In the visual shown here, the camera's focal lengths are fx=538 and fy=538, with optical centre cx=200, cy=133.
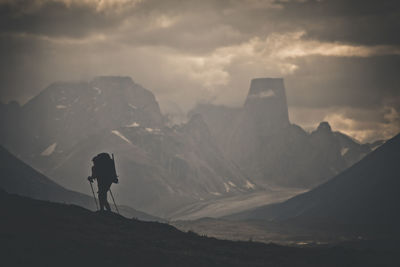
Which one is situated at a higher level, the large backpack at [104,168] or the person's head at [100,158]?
→ the person's head at [100,158]

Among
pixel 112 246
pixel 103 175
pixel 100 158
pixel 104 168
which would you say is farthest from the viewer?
pixel 100 158

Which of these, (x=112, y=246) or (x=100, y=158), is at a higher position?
(x=100, y=158)

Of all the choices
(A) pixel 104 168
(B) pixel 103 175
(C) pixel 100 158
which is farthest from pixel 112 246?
(C) pixel 100 158

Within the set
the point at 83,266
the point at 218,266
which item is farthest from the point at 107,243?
the point at 218,266

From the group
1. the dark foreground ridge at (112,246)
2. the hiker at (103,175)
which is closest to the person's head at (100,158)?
the hiker at (103,175)

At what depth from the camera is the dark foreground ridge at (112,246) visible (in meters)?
34.7

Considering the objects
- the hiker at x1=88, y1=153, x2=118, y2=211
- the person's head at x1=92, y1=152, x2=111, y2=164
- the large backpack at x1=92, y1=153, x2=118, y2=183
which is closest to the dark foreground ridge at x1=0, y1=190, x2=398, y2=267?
the hiker at x1=88, y1=153, x2=118, y2=211

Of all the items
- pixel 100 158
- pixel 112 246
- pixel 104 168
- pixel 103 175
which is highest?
pixel 100 158

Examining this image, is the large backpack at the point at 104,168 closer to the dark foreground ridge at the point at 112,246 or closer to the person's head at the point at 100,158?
the person's head at the point at 100,158

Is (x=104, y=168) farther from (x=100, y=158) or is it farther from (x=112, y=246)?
(x=112, y=246)

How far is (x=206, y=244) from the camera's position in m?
44.2

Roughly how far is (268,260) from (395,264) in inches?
524

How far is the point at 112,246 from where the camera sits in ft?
125

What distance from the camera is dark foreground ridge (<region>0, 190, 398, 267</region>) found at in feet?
114
